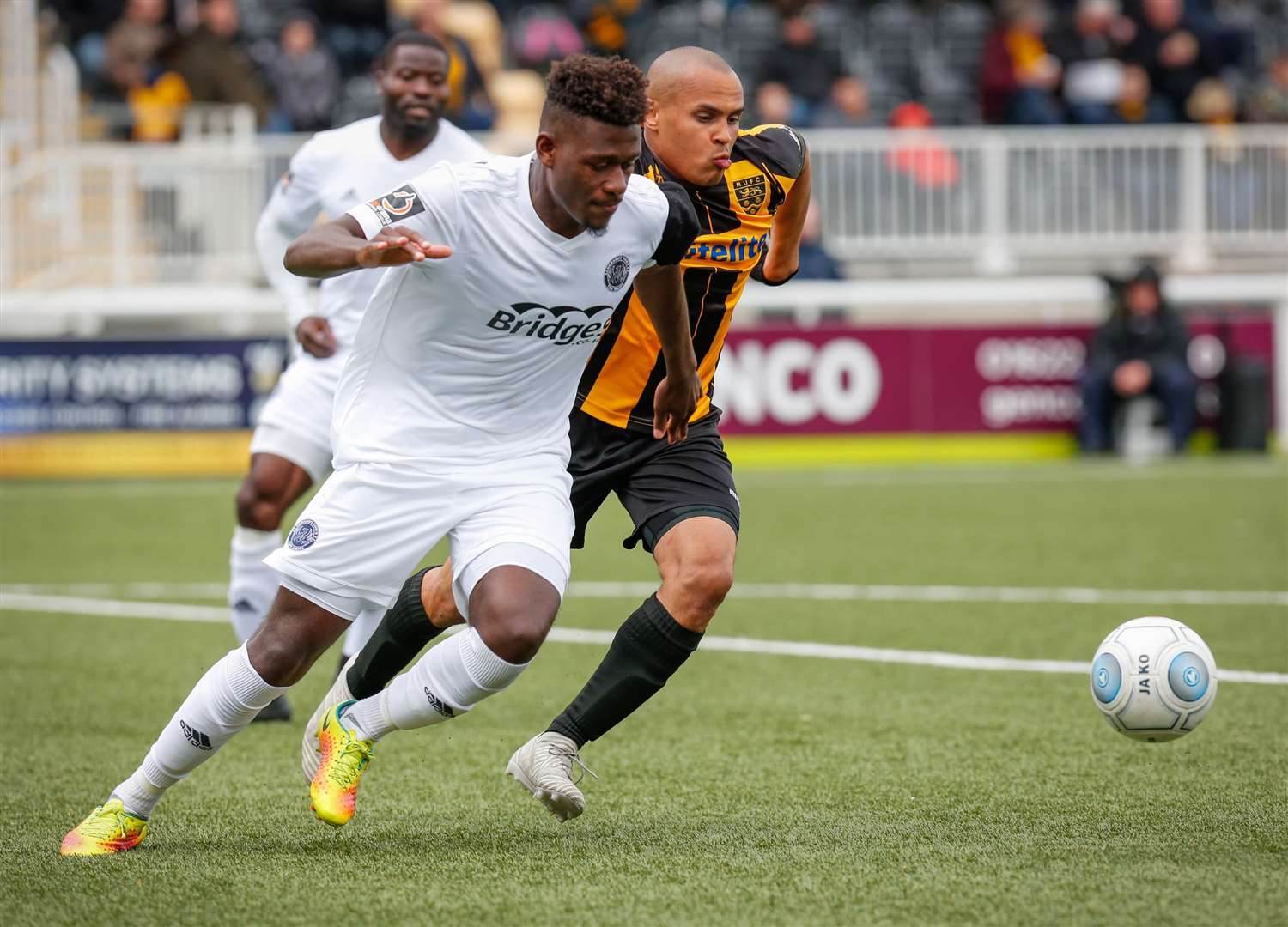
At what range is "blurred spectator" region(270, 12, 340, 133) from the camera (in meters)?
17.8

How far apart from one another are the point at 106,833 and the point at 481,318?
1643 mm

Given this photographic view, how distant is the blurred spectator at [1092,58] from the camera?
62.0 feet

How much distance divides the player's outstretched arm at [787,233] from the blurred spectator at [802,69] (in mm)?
13012

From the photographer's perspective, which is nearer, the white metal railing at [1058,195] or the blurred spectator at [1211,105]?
the white metal railing at [1058,195]

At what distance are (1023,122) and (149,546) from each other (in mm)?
11177

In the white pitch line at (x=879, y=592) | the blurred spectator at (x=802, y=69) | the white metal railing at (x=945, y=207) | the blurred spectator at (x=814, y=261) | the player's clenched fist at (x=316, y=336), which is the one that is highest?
the blurred spectator at (x=802, y=69)

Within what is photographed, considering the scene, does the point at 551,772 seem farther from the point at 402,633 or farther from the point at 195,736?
the point at 195,736

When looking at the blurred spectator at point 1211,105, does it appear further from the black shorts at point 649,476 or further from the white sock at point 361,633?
the black shorts at point 649,476

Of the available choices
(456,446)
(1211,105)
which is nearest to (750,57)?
(1211,105)

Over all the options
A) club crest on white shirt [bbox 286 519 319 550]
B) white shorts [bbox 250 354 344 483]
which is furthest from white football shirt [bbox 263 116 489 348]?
club crest on white shirt [bbox 286 519 319 550]

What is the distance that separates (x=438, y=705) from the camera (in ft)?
15.7

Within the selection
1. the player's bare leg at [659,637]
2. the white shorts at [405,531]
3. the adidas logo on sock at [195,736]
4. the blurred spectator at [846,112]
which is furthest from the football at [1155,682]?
the blurred spectator at [846,112]

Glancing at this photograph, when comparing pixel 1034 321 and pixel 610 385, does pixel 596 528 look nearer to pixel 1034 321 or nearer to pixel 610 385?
pixel 1034 321

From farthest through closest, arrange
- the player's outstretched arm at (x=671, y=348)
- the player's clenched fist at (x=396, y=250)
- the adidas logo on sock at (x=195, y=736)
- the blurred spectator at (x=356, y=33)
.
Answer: the blurred spectator at (x=356, y=33), the player's outstretched arm at (x=671, y=348), the adidas logo on sock at (x=195, y=736), the player's clenched fist at (x=396, y=250)
